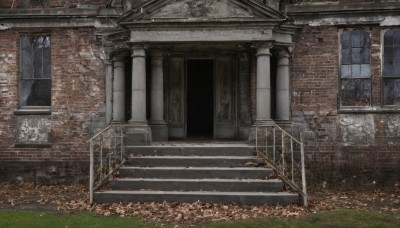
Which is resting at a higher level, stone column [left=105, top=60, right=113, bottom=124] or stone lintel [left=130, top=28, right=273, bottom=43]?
stone lintel [left=130, top=28, right=273, bottom=43]

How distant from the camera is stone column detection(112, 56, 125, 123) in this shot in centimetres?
1189

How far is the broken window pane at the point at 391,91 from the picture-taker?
1175 cm

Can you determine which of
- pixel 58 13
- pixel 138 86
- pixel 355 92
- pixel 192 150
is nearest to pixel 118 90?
pixel 138 86

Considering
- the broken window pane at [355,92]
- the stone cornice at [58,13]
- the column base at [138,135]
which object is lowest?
the column base at [138,135]

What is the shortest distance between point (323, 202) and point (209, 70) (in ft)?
19.8

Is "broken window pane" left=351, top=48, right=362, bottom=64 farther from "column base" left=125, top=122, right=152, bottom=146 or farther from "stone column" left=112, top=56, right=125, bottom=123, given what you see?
"stone column" left=112, top=56, right=125, bottom=123

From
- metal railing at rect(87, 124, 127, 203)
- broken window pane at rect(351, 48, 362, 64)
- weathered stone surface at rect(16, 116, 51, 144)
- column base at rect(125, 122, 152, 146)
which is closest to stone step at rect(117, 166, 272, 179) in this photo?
metal railing at rect(87, 124, 127, 203)

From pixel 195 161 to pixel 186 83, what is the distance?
12.4 ft

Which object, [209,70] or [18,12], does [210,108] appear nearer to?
[209,70]

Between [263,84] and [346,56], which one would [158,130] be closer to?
[263,84]

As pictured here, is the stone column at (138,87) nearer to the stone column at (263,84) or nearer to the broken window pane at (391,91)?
the stone column at (263,84)

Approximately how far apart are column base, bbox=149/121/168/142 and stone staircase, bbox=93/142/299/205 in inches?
50.9

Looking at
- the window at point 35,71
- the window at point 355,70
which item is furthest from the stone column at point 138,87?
the window at point 355,70

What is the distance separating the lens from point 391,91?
1178 centimetres
